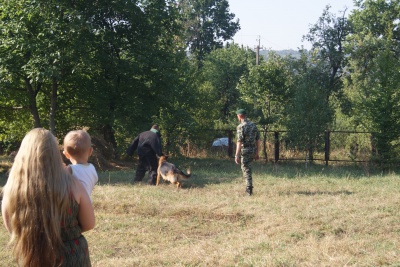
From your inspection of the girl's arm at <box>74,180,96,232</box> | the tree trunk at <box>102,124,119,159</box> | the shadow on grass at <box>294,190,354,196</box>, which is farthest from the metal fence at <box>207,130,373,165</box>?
the girl's arm at <box>74,180,96,232</box>

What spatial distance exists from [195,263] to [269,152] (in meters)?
15.1

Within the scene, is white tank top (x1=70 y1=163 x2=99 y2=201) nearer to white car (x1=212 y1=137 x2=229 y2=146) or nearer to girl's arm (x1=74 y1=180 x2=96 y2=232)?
girl's arm (x1=74 y1=180 x2=96 y2=232)

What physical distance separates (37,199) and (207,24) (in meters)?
44.8

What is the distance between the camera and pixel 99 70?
53.9 feet

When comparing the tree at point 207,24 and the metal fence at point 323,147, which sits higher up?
the tree at point 207,24

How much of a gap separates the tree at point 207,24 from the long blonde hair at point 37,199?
40953 millimetres

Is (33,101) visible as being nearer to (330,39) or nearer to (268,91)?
(268,91)

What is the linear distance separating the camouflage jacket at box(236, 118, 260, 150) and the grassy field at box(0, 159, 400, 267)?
114cm

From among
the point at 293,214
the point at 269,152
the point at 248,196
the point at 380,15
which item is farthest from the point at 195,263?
the point at 380,15

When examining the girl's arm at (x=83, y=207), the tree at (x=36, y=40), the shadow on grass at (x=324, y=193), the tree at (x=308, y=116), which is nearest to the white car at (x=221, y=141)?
the tree at (x=308, y=116)

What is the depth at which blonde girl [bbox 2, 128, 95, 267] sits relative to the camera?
9.02 ft

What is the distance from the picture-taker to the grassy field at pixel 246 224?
5.69m

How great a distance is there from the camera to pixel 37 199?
278 centimetres

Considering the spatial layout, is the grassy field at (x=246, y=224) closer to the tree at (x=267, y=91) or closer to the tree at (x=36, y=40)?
the tree at (x=36, y=40)
